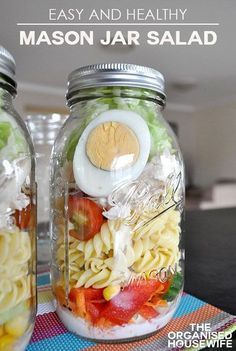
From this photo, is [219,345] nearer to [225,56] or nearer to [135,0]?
[135,0]

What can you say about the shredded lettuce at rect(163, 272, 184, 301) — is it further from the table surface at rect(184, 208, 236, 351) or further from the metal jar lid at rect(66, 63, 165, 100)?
the metal jar lid at rect(66, 63, 165, 100)

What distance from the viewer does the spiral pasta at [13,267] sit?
11.5 inches

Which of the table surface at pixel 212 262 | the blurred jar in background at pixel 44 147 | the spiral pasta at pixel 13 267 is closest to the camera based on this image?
the spiral pasta at pixel 13 267

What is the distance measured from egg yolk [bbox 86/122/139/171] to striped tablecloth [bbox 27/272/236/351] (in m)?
0.20

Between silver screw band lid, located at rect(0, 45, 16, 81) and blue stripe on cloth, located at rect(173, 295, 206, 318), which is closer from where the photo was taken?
silver screw band lid, located at rect(0, 45, 16, 81)

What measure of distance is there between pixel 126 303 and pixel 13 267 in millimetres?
133

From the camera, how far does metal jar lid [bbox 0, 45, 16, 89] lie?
0.31 metres

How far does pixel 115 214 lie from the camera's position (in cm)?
35

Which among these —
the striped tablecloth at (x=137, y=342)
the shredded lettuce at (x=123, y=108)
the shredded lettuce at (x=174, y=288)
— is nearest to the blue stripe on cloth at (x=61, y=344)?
the striped tablecloth at (x=137, y=342)

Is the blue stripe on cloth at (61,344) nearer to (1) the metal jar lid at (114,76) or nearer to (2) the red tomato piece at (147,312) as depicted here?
(2) the red tomato piece at (147,312)

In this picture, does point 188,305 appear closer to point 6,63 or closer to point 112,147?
point 112,147

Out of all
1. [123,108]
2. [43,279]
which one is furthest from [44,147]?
[123,108]

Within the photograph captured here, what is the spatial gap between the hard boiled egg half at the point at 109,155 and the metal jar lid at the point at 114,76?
5 cm

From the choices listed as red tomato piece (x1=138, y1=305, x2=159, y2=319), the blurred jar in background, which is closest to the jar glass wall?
red tomato piece (x1=138, y1=305, x2=159, y2=319)
